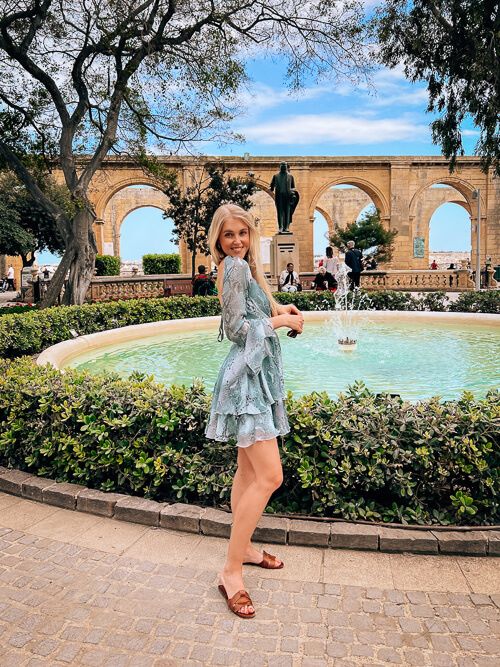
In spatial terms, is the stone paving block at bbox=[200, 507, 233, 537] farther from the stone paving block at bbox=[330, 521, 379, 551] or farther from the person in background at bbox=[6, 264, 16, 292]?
the person in background at bbox=[6, 264, 16, 292]

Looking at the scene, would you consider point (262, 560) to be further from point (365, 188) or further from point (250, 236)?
point (365, 188)

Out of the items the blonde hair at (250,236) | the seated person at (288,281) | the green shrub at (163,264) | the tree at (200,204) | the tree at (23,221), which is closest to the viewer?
the blonde hair at (250,236)

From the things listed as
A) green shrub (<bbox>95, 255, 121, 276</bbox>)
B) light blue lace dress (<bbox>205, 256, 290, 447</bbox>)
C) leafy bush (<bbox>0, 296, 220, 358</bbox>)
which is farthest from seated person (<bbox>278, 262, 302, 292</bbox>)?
light blue lace dress (<bbox>205, 256, 290, 447</bbox>)

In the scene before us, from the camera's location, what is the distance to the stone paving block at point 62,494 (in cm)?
367

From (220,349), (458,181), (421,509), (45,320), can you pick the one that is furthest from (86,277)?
(458,181)

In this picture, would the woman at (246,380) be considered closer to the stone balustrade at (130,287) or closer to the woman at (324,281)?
the woman at (324,281)

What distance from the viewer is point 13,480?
3955 millimetres

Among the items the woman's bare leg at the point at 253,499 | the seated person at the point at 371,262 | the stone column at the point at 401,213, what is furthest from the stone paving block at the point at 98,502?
the stone column at the point at 401,213

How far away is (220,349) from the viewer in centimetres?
916

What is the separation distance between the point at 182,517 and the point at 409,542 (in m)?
1.25

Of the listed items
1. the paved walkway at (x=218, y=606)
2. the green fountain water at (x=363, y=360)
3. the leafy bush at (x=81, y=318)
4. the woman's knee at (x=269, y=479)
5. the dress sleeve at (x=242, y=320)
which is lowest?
the paved walkway at (x=218, y=606)

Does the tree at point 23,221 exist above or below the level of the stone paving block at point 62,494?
above

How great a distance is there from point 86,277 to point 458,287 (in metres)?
17.1

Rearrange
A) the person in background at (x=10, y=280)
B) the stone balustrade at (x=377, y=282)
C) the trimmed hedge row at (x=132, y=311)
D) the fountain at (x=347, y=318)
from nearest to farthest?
the fountain at (x=347, y=318), the trimmed hedge row at (x=132, y=311), the stone balustrade at (x=377, y=282), the person in background at (x=10, y=280)
